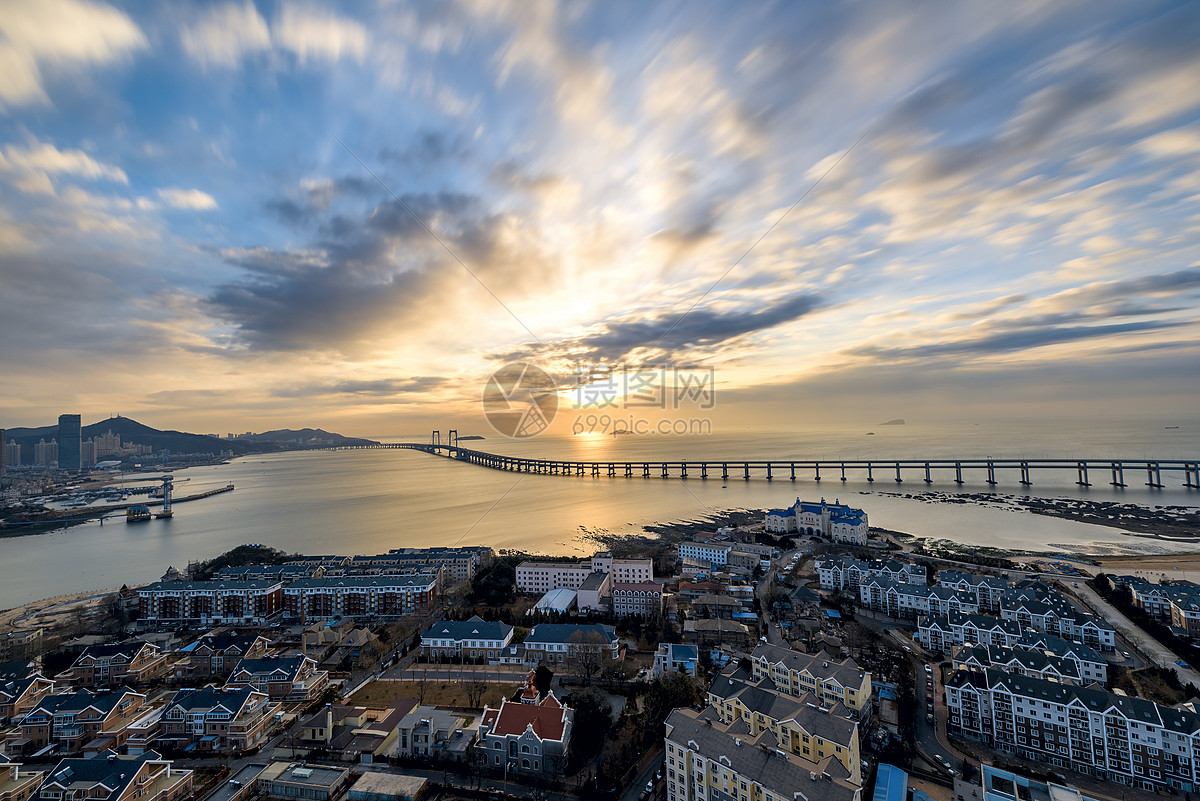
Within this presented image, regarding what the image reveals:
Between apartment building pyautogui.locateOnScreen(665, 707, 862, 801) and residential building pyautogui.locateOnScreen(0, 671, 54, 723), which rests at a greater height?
apartment building pyautogui.locateOnScreen(665, 707, 862, 801)

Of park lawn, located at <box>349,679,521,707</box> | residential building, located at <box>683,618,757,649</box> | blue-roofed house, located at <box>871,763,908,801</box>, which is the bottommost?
park lawn, located at <box>349,679,521,707</box>

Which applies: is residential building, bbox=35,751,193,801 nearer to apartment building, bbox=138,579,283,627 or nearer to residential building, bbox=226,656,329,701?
residential building, bbox=226,656,329,701

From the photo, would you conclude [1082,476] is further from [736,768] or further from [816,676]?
[736,768]

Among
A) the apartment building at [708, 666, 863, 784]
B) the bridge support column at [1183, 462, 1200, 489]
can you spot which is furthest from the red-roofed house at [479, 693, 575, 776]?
the bridge support column at [1183, 462, 1200, 489]

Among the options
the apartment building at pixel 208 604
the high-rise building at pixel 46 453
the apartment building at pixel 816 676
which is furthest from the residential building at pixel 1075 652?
the high-rise building at pixel 46 453

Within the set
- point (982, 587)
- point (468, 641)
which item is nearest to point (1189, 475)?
point (982, 587)

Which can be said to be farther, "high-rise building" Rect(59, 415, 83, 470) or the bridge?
"high-rise building" Rect(59, 415, 83, 470)
